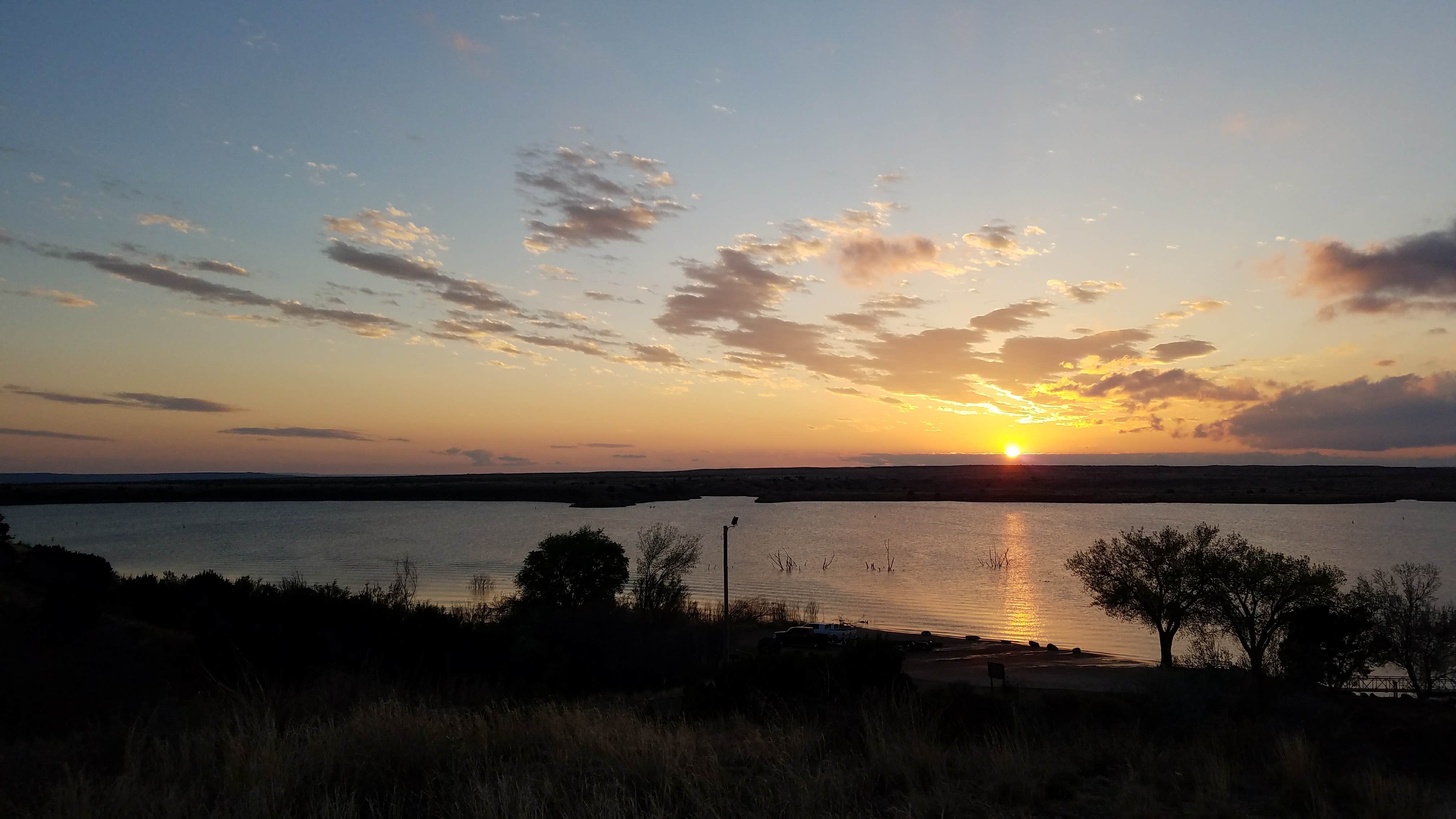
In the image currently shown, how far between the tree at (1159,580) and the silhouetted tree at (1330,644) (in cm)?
432

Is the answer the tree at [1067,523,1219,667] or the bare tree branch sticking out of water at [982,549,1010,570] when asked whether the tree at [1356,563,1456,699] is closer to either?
the tree at [1067,523,1219,667]

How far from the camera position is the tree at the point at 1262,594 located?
36531 mm

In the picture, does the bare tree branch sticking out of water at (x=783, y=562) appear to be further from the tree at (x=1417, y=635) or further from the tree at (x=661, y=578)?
the tree at (x=1417, y=635)

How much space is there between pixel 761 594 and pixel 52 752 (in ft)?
175

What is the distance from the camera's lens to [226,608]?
3322cm

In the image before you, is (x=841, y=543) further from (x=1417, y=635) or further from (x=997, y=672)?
(x=997, y=672)

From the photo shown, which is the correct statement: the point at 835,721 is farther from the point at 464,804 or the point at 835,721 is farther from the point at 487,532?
the point at 487,532

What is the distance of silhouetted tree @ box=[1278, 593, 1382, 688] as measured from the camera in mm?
32094

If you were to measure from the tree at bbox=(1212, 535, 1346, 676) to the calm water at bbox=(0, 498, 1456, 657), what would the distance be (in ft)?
19.6

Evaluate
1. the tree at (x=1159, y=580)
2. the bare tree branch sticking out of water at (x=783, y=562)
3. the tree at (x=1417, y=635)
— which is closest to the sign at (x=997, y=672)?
the tree at (x=1159, y=580)

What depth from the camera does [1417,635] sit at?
3341 centimetres

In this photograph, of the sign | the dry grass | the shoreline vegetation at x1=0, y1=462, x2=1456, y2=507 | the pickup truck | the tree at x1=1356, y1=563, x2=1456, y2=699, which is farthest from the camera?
the shoreline vegetation at x1=0, y1=462, x2=1456, y2=507

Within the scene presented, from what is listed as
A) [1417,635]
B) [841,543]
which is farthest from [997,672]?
[841,543]

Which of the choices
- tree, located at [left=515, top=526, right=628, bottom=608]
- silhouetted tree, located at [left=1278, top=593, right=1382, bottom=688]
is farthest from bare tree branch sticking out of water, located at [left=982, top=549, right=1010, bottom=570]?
tree, located at [left=515, top=526, right=628, bottom=608]
